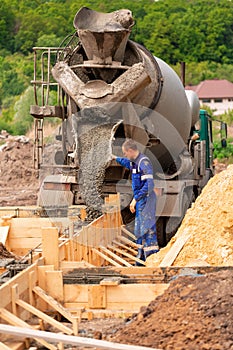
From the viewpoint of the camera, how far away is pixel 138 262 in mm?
8930

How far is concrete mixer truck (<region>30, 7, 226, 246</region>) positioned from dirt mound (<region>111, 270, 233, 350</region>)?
4740 mm

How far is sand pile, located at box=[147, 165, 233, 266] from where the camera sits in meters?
7.64

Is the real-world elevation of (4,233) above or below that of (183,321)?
below

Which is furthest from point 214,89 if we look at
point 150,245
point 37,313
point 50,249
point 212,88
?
point 37,313

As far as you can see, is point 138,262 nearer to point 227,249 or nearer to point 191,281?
point 227,249

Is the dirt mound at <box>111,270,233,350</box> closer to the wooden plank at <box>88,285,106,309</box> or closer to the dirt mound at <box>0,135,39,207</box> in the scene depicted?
the wooden plank at <box>88,285,106,309</box>

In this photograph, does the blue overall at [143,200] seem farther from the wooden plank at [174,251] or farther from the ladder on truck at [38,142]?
the ladder on truck at [38,142]

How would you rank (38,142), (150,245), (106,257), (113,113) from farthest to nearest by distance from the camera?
(38,142) < (113,113) < (150,245) < (106,257)

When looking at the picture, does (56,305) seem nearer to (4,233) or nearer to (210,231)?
(210,231)

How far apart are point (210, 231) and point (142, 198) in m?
1.74

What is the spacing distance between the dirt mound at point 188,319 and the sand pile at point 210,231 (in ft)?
5.80

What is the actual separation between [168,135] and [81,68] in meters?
1.65

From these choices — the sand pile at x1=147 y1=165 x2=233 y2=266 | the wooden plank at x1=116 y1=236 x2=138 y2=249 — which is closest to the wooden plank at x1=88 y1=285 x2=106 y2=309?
the sand pile at x1=147 y1=165 x2=233 y2=266

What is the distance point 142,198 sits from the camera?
9664 mm
